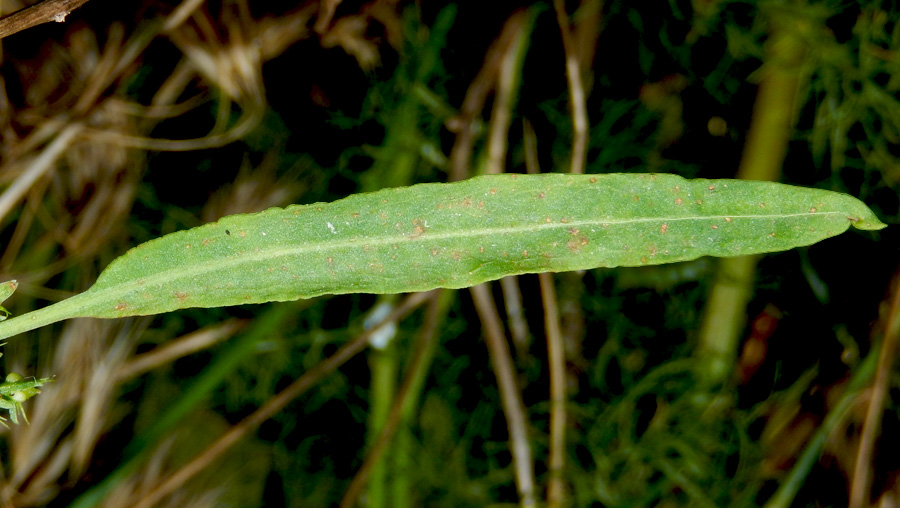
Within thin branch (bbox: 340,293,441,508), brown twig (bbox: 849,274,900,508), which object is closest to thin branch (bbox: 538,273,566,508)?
thin branch (bbox: 340,293,441,508)

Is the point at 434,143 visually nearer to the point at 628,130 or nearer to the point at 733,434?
the point at 628,130

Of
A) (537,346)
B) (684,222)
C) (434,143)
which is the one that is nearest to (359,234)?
(684,222)

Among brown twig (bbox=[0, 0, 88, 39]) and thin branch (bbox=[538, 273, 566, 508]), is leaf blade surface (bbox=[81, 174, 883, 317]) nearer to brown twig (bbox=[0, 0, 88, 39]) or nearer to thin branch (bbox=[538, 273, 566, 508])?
brown twig (bbox=[0, 0, 88, 39])

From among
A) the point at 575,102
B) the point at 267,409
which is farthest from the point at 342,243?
the point at 267,409

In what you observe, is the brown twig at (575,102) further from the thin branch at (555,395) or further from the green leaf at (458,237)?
the green leaf at (458,237)

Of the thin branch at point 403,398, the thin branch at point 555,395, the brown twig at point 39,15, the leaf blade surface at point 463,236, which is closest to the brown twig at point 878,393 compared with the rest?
the thin branch at point 555,395

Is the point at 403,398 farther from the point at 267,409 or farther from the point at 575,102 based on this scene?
the point at 575,102

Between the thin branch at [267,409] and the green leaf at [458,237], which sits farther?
the thin branch at [267,409]
